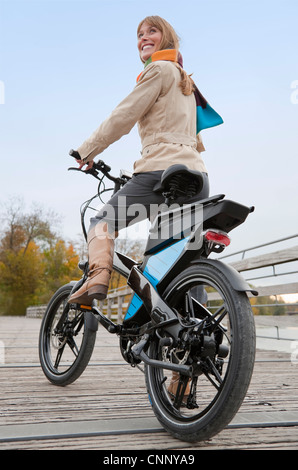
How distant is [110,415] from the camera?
1.78 metres

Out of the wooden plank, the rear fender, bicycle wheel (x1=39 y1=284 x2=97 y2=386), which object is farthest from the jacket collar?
the wooden plank

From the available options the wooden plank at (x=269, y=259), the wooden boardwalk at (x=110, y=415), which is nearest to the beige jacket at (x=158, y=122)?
the wooden boardwalk at (x=110, y=415)

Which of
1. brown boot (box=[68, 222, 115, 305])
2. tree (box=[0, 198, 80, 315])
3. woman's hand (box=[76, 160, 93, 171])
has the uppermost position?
tree (box=[0, 198, 80, 315])

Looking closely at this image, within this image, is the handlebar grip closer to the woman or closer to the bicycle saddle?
the woman

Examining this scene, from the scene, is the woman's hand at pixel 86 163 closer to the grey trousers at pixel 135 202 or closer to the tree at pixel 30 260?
the grey trousers at pixel 135 202

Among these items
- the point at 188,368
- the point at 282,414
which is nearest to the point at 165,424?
the point at 188,368

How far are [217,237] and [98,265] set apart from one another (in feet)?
2.14

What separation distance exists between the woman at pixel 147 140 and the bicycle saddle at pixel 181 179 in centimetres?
16

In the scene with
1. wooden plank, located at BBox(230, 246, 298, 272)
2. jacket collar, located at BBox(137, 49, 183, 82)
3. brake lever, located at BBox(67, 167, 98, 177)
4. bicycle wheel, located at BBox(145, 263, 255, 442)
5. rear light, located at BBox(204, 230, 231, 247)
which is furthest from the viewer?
wooden plank, located at BBox(230, 246, 298, 272)

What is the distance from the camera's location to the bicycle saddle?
1.73 m

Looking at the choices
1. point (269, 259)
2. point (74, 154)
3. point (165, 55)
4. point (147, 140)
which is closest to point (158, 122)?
point (147, 140)

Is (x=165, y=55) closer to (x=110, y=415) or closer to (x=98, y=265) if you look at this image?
(x=98, y=265)

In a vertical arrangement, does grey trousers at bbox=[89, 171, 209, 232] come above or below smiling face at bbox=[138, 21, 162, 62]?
below

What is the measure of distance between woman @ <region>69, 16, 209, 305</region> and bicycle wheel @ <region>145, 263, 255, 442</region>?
0.47 m
